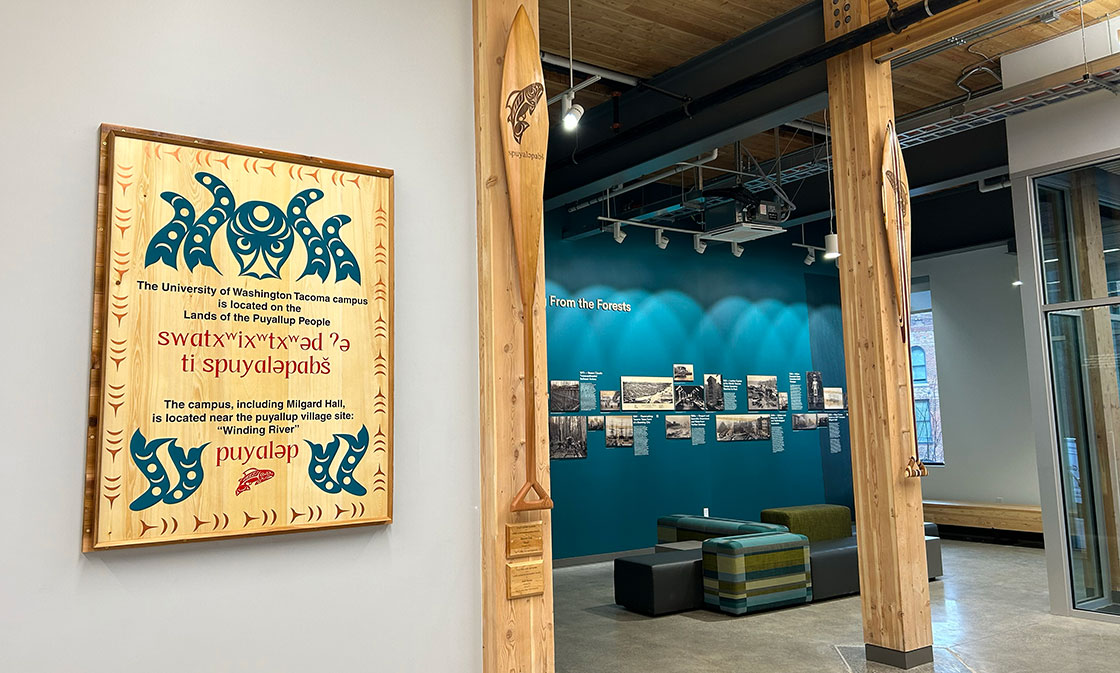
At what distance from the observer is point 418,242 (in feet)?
9.66

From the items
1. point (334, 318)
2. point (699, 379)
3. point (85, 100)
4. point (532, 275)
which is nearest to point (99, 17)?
point (85, 100)

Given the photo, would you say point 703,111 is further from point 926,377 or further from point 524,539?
point 926,377

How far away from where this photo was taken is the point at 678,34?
6305 millimetres

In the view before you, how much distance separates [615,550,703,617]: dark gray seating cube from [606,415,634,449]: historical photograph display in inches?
108

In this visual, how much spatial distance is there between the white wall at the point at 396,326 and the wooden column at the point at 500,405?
0.05 meters

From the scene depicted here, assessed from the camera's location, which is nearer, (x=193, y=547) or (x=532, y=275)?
(x=193, y=547)

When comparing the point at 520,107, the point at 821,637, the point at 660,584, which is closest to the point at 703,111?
the point at 520,107

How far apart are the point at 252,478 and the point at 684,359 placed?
27.6 ft

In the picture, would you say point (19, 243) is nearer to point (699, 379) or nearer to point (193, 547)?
point (193, 547)

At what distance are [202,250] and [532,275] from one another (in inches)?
45.1

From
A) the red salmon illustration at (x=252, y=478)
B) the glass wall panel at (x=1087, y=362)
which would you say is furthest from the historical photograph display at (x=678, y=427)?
the red salmon illustration at (x=252, y=478)

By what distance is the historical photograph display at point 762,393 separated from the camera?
11.0 metres

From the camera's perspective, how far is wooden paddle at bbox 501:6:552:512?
2998 mm

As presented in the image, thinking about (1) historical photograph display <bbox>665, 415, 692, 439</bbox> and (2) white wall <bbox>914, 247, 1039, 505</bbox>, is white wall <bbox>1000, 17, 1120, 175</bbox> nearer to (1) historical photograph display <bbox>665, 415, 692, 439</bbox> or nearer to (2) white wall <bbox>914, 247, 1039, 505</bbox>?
(2) white wall <bbox>914, 247, 1039, 505</bbox>
